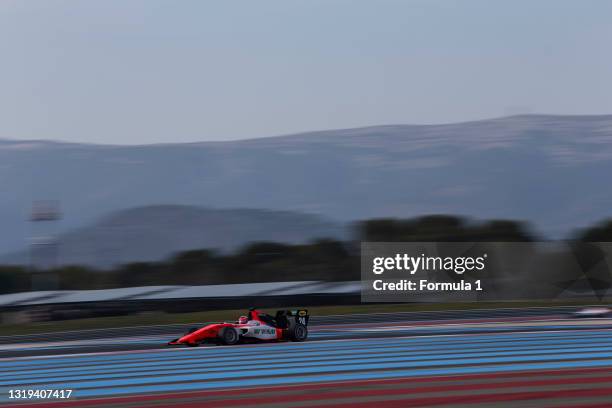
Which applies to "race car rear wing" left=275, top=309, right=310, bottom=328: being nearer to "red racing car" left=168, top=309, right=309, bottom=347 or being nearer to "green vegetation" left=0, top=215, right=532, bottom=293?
"red racing car" left=168, top=309, right=309, bottom=347

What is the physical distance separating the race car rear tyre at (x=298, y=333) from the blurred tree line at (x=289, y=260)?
26.6m

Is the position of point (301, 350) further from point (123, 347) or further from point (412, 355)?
point (123, 347)

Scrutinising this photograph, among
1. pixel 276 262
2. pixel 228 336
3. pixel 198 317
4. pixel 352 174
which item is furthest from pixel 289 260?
pixel 352 174

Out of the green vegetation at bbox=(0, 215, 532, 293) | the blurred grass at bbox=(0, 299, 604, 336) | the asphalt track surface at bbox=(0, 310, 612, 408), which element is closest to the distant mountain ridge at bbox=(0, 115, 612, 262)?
the green vegetation at bbox=(0, 215, 532, 293)

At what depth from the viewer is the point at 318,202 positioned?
102125 mm

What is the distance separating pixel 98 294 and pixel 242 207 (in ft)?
202

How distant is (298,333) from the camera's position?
17000mm

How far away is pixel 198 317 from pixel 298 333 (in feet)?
44.7

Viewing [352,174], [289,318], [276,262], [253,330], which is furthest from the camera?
[352,174]

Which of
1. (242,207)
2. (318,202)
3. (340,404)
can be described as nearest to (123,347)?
(340,404)

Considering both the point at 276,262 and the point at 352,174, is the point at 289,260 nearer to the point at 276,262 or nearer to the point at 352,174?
the point at 276,262

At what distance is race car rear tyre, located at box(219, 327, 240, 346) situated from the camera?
16.1 metres

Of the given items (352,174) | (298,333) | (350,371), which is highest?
(352,174)

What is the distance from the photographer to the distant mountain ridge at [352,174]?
99.0 metres
